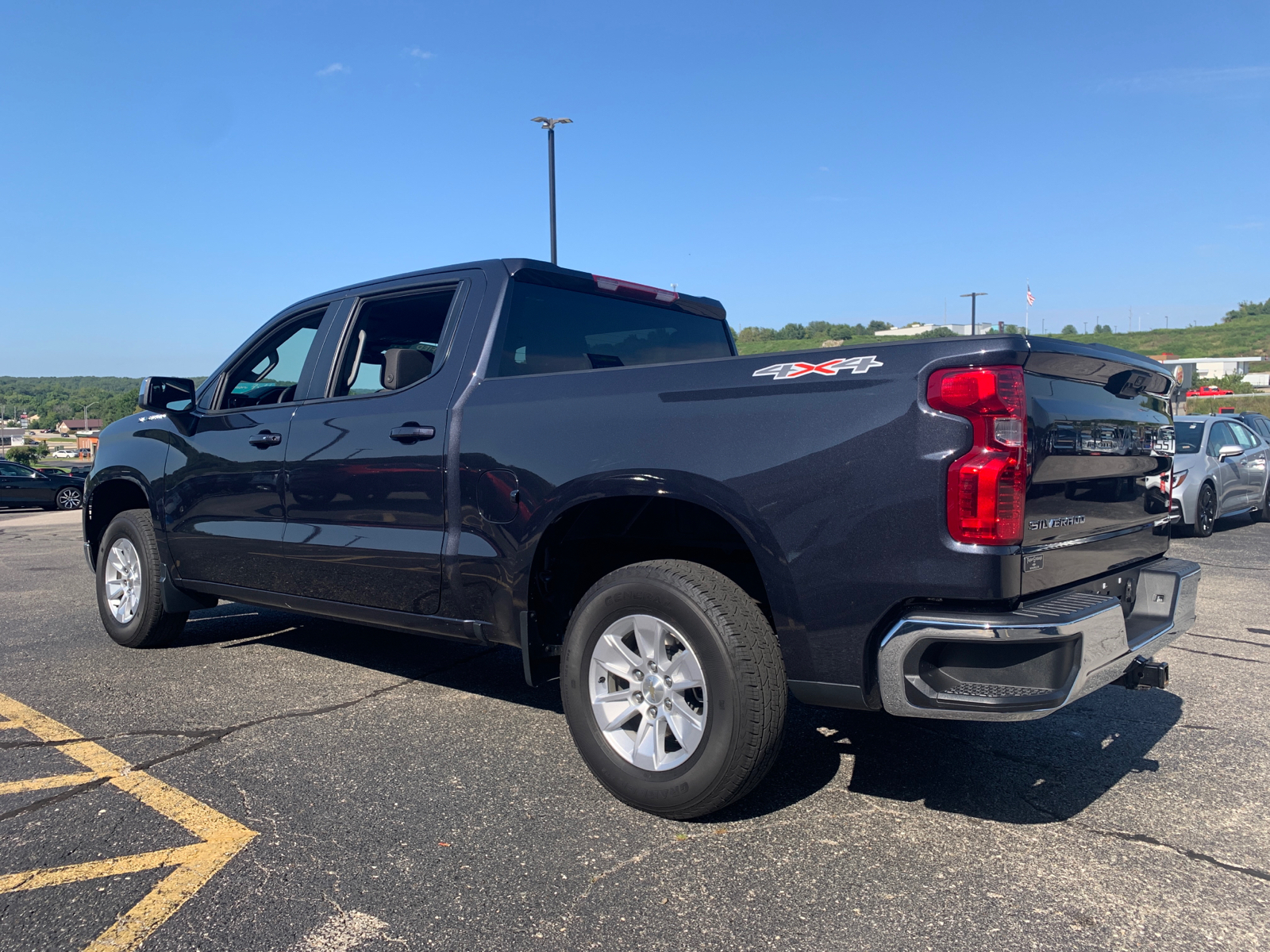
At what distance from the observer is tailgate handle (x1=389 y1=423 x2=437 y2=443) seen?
388 cm

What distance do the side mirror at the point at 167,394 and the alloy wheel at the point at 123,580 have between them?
0.97 meters

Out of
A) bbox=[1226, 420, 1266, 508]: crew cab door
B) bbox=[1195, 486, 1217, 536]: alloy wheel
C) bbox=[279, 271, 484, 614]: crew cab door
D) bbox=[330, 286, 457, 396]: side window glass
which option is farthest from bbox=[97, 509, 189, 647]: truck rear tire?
bbox=[1226, 420, 1266, 508]: crew cab door

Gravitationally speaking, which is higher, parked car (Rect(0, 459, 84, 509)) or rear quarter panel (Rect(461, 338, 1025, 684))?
rear quarter panel (Rect(461, 338, 1025, 684))

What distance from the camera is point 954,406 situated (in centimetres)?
261

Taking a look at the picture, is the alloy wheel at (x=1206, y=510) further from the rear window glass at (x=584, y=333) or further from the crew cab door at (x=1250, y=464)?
the rear window glass at (x=584, y=333)

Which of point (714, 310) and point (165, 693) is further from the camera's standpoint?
point (714, 310)

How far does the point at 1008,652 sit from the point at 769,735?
76cm

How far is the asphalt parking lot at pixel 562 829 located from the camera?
2.44 meters

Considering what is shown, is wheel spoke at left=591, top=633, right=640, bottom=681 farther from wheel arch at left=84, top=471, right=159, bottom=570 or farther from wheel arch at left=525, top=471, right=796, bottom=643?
wheel arch at left=84, top=471, right=159, bottom=570

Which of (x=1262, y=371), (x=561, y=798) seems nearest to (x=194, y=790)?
(x=561, y=798)

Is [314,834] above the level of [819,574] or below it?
below

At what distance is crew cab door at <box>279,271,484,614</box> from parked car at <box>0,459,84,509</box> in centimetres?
2123

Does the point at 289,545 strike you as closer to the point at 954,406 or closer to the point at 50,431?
the point at 954,406

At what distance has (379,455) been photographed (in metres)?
4.06
